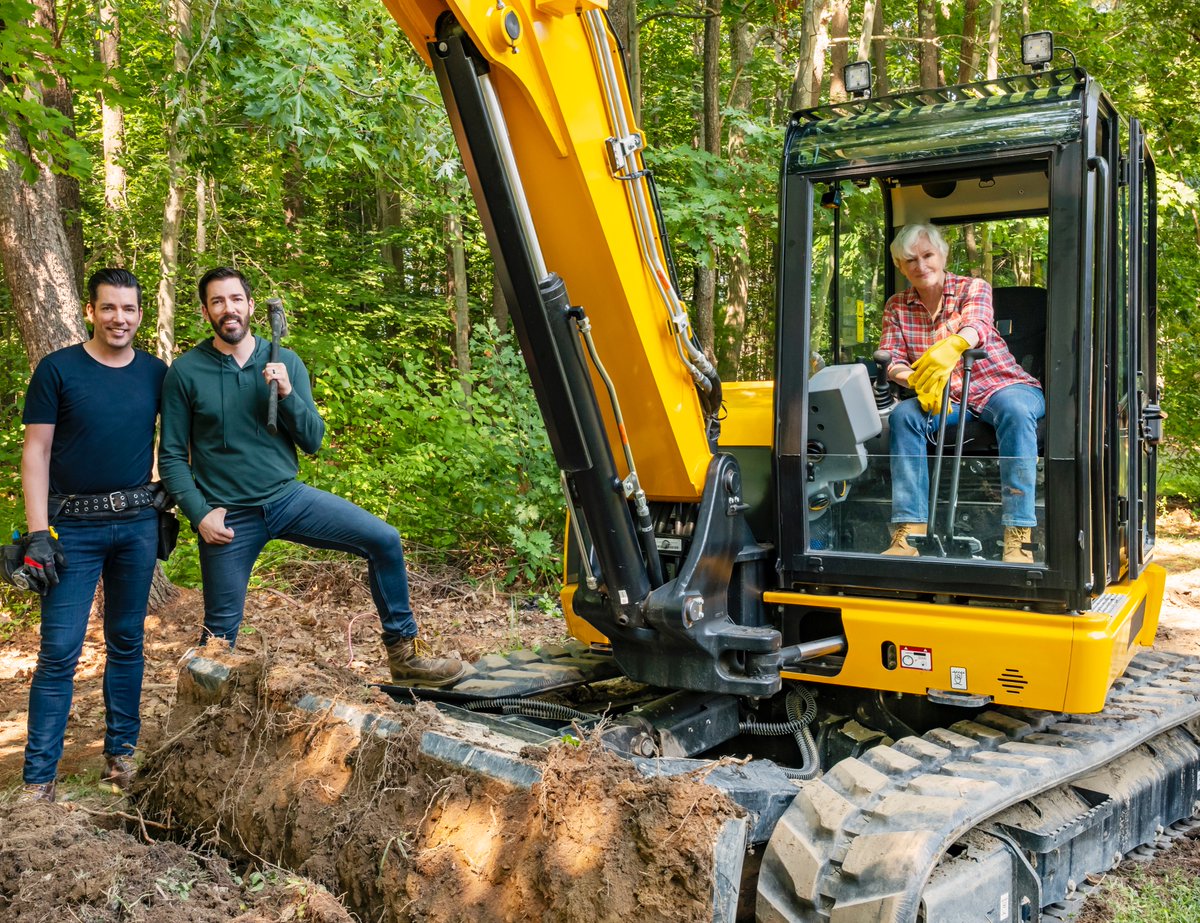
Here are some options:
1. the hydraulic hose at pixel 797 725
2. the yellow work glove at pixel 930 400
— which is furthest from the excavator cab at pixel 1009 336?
the hydraulic hose at pixel 797 725

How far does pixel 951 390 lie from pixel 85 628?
325cm

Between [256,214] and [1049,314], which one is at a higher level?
[256,214]

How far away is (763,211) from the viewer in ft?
27.6

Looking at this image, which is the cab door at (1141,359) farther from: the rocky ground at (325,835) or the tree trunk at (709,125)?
the tree trunk at (709,125)

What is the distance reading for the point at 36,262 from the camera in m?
6.86

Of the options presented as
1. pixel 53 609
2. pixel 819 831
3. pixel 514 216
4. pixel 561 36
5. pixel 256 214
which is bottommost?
pixel 819 831

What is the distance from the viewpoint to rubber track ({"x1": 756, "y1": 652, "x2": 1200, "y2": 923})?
9.09 ft

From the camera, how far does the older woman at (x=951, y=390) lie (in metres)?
3.45

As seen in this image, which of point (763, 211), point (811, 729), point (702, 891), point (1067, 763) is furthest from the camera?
point (763, 211)

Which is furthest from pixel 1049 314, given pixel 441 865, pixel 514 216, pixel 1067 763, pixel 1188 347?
pixel 1188 347

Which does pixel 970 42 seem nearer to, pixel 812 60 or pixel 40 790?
pixel 812 60

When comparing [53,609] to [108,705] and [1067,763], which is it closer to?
[108,705]

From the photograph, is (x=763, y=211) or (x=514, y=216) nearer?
(x=514, y=216)

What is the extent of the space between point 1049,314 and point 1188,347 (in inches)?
427
